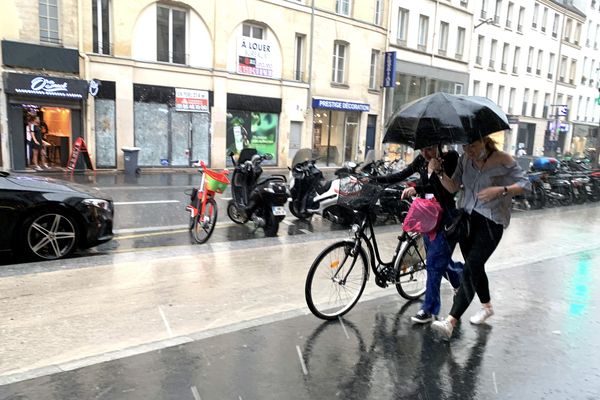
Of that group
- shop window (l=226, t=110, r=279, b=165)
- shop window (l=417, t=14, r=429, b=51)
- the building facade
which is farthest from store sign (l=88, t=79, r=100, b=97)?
shop window (l=417, t=14, r=429, b=51)

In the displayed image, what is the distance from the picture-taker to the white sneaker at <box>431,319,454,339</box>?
13.4ft

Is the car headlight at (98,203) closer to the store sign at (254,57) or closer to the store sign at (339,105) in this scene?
the store sign at (254,57)

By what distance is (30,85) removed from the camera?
16.6 meters

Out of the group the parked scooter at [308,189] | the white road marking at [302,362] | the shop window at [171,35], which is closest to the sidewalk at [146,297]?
the white road marking at [302,362]

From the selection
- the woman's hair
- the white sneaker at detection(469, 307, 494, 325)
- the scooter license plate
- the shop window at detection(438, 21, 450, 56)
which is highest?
the shop window at detection(438, 21, 450, 56)

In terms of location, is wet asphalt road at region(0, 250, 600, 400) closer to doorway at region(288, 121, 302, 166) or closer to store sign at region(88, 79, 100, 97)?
store sign at region(88, 79, 100, 97)

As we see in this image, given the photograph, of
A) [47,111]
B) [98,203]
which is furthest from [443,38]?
[98,203]

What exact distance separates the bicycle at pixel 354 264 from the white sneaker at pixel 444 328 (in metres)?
0.70

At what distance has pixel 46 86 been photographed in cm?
1683

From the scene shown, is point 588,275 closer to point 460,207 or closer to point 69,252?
point 460,207

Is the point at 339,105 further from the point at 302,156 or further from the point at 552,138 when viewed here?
the point at 552,138

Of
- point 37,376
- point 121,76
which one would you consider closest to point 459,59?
point 121,76

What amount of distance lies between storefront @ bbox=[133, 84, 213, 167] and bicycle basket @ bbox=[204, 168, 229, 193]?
13.0 meters

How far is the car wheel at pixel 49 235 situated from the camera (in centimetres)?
605
